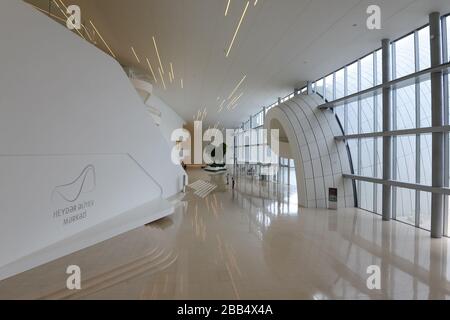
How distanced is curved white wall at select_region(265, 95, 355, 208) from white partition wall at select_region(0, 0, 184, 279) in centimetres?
637

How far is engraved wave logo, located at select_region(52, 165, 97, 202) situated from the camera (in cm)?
539

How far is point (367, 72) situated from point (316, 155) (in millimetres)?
3784

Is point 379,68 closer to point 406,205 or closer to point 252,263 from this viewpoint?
point 406,205

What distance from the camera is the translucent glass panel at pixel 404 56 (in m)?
8.10

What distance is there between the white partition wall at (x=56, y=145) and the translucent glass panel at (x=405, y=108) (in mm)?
8199

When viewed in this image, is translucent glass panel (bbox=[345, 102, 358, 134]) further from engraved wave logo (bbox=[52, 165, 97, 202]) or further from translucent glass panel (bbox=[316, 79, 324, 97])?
engraved wave logo (bbox=[52, 165, 97, 202])

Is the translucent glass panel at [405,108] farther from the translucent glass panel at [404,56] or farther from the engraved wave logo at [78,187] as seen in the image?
the engraved wave logo at [78,187]

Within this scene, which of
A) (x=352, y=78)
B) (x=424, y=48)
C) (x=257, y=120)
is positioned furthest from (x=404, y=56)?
(x=257, y=120)

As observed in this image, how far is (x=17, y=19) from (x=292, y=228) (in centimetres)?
762

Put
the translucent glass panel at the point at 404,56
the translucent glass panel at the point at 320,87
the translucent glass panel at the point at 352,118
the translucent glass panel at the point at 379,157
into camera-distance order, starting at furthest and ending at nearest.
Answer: the translucent glass panel at the point at 320,87, the translucent glass panel at the point at 352,118, the translucent glass panel at the point at 379,157, the translucent glass panel at the point at 404,56

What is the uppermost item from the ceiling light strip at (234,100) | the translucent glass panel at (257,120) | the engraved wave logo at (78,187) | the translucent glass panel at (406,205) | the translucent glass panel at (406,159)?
the ceiling light strip at (234,100)

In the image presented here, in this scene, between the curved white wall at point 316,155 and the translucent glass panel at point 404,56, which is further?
the curved white wall at point 316,155

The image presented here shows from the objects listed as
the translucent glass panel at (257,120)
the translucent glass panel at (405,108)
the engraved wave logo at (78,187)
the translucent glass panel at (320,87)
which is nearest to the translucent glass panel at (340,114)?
the translucent glass panel at (320,87)

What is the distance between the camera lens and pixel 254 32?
8.57 metres
